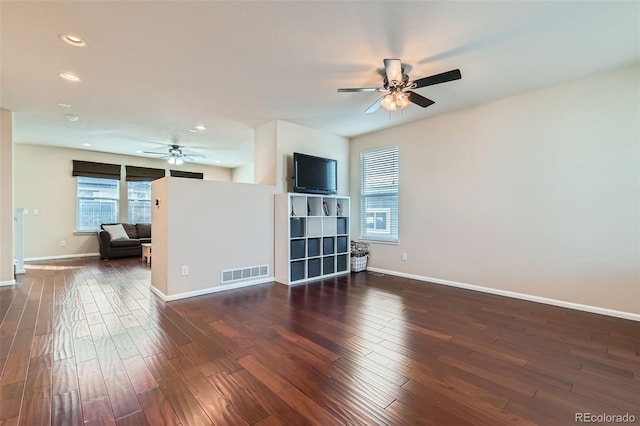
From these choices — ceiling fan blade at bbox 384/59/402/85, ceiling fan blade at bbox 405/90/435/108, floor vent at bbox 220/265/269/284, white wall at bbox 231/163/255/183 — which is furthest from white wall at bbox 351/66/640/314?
white wall at bbox 231/163/255/183

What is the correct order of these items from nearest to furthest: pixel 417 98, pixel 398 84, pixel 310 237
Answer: pixel 398 84 → pixel 417 98 → pixel 310 237

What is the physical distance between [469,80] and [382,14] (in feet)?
5.60

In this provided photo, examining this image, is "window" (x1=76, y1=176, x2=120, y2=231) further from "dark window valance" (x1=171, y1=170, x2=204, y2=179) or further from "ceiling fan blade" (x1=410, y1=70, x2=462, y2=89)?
"ceiling fan blade" (x1=410, y1=70, x2=462, y2=89)

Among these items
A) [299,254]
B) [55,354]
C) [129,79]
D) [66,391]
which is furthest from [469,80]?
[55,354]

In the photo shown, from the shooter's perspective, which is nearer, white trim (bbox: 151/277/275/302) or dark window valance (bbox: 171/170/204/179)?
white trim (bbox: 151/277/275/302)

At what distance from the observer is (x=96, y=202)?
7.50 metres

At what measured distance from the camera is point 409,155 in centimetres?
502

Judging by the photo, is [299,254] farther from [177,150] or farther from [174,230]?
[177,150]

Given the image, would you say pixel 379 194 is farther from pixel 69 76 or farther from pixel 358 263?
pixel 69 76

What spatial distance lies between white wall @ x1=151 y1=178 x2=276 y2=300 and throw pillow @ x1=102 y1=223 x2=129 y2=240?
3782 millimetres

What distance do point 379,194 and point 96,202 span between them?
732 centimetres

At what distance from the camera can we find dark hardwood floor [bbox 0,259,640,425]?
1633 millimetres

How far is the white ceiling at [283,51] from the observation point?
2230 millimetres

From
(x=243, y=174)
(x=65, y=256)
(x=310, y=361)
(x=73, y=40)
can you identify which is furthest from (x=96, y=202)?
(x=310, y=361)
